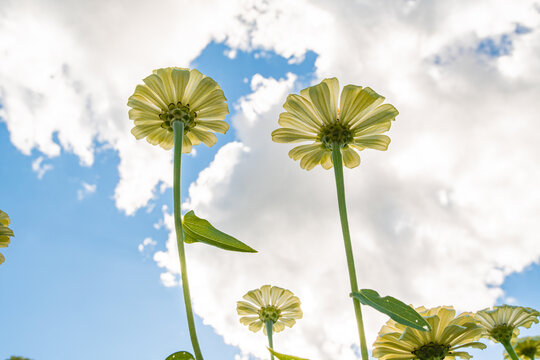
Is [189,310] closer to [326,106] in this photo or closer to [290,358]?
[290,358]

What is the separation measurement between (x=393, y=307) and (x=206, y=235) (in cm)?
67

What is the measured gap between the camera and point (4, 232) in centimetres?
174

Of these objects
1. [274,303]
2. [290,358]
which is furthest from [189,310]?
[274,303]

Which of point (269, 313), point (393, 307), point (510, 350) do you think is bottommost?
point (393, 307)

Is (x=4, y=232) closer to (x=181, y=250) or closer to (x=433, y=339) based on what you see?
(x=181, y=250)

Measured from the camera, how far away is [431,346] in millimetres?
1639

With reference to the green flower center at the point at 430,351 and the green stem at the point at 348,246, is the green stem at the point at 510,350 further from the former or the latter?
the green stem at the point at 348,246

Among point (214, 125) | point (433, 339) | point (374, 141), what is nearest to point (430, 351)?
point (433, 339)

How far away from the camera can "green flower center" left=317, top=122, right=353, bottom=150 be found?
1934mm

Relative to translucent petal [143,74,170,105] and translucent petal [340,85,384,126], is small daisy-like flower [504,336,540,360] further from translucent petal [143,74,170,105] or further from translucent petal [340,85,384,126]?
translucent petal [143,74,170,105]

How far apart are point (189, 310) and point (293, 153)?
1062mm

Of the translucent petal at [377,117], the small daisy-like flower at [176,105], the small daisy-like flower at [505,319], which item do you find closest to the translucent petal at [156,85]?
the small daisy-like flower at [176,105]

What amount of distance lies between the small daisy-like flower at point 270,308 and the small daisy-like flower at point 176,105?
181cm

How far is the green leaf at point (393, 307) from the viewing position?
117 cm
